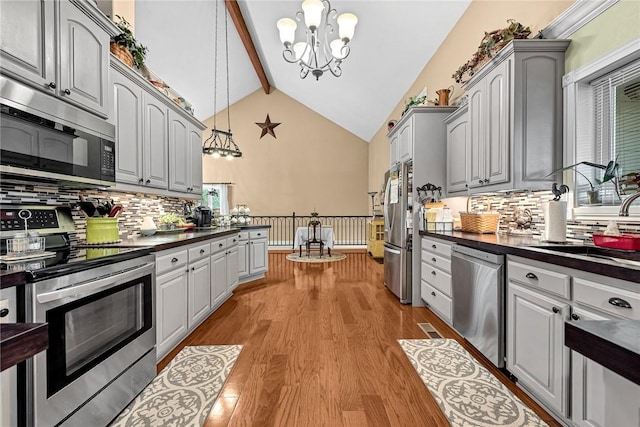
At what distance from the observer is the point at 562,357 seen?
1.54 metres

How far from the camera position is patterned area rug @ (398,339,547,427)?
1676 millimetres

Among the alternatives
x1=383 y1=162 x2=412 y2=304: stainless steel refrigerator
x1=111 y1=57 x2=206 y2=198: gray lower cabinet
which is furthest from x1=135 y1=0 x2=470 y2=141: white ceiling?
x1=111 y1=57 x2=206 y2=198: gray lower cabinet

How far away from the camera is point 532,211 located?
104 inches

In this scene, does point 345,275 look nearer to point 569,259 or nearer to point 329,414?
point 329,414

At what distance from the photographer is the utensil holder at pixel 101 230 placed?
7.09ft

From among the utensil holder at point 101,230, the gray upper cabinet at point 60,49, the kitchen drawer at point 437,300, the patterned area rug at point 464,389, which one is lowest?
the patterned area rug at point 464,389

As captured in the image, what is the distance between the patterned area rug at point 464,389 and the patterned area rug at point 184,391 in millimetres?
1426

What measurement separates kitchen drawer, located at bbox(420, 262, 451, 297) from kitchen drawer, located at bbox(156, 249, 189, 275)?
245 centimetres

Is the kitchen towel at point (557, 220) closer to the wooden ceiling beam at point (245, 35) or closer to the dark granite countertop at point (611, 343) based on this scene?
the dark granite countertop at point (611, 343)

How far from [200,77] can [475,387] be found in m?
7.70

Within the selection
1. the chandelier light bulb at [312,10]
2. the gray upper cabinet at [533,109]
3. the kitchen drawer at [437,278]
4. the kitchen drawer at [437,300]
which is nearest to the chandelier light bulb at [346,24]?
the chandelier light bulb at [312,10]

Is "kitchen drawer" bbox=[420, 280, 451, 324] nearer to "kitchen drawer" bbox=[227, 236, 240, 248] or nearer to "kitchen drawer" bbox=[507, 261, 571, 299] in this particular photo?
"kitchen drawer" bbox=[507, 261, 571, 299]

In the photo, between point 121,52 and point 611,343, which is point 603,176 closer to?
point 611,343

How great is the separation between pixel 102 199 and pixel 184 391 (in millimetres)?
1680
